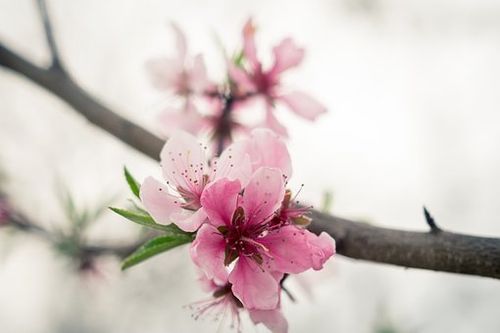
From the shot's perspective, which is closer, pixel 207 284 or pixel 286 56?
pixel 207 284

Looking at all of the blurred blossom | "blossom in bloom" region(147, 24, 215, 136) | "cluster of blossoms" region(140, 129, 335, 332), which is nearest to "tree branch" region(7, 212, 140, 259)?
the blurred blossom

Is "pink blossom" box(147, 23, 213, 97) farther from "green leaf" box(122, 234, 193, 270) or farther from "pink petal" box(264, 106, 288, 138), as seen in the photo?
"green leaf" box(122, 234, 193, 270)

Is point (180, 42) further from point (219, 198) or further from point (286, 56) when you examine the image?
point (219, 198)

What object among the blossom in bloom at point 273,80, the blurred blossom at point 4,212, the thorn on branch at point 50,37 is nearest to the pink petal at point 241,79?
the blossom in bloom at point 273,80

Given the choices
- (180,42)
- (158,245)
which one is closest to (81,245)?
(180,42)

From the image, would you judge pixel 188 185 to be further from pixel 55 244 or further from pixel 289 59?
pixel 55 244

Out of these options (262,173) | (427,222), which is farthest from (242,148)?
(427,222)

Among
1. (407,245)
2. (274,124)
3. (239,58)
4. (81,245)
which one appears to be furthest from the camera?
(81,245)
